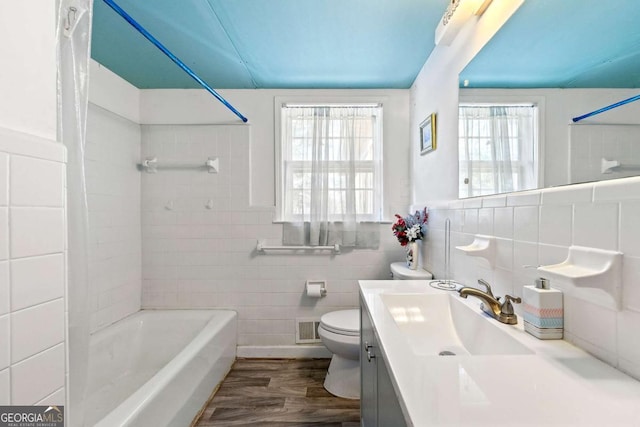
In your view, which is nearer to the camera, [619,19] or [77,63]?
[619,19]

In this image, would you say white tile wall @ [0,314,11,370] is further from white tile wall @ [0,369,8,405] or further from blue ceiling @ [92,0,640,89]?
blue ceiling @ [92,0,640,89]

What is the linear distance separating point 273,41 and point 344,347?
1923mm

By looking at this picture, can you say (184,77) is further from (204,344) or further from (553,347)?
(553,347)

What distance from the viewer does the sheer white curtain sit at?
2318 millimetres

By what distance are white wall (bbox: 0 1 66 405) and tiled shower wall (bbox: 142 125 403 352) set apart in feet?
5.49

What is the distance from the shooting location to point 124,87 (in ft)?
7.22

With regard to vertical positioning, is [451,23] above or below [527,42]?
above

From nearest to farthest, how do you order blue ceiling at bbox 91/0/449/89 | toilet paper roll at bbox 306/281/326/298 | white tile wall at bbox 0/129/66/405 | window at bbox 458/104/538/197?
white tile wall at bbox 0/129/66/405, window at bbox 458/104/538/197, blue ceiling at bbox 91/0/449/89, toilet paper roll at bbox 306/281/326/298

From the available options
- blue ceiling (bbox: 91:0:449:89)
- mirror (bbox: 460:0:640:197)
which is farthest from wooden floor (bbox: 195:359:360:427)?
blue ceiling (bbox: 91:0:449:89)

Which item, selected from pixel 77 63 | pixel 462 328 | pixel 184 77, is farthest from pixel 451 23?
pixel 184 77

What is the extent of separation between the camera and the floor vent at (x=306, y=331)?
2.36 metres

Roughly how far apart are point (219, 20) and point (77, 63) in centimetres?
93

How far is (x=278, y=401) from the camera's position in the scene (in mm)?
1803

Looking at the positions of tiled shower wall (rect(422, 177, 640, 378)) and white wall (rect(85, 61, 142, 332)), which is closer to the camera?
tiled shower wall (rect(422, 177, 640, 378))
